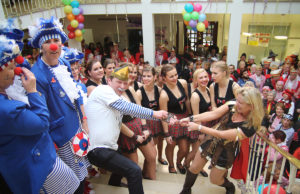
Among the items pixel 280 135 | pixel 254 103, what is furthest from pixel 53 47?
pixel 280 135

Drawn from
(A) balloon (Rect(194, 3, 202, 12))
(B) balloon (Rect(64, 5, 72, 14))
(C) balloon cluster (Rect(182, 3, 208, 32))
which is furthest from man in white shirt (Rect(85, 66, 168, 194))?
(B) balloon (Rect(64, 5, 72, 14))

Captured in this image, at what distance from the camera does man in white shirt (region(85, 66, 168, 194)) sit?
1936 millimetres

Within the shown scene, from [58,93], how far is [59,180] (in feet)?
2.28

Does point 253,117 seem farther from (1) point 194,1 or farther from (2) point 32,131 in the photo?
(1) point 194,1

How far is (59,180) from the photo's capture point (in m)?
1.57

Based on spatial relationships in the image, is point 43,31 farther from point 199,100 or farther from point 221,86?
point 221,86

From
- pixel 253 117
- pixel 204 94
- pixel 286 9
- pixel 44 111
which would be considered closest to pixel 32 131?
pixel 44 111

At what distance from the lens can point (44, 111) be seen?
1.36 m

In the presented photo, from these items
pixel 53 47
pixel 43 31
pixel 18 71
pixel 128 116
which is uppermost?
pixel 43 31

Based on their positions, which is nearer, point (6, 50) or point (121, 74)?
point (6, 50)

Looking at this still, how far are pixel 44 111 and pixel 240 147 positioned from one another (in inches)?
78.0

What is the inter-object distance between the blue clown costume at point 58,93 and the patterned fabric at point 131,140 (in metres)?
0.70

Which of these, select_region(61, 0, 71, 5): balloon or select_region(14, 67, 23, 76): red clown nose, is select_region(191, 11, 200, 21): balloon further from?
select_region(14, 67, 23, 76): red clown nose

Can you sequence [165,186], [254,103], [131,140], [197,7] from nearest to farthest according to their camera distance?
[254,103]
[131,140]
[165,186]
[197,7]
